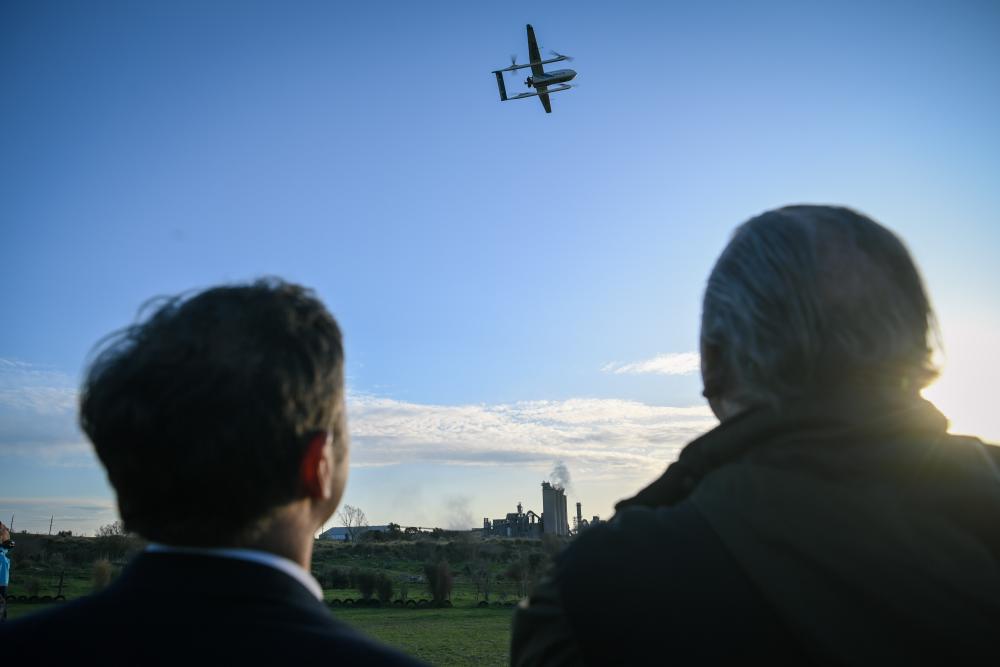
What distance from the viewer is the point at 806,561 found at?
46.1 inches

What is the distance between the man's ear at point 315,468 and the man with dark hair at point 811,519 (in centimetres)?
49

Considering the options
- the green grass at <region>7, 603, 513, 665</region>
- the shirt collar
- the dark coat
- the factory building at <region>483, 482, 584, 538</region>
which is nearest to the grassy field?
the green grass at <region>7, 603, 513, 665</region>

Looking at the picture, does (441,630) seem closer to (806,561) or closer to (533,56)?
(806,561)

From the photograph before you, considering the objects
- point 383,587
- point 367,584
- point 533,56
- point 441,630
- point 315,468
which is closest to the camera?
point 315,468

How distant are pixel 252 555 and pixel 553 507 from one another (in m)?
67.7

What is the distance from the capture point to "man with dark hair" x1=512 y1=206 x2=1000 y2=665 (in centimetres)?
113

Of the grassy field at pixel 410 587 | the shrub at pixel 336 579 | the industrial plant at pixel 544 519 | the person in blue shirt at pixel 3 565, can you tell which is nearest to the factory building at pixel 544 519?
the industrial plant at pixel 544 519

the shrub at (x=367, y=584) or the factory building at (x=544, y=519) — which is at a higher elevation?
the shrub at (x=367, y=584)

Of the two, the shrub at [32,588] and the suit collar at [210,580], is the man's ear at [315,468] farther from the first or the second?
the shrub at [32,588]

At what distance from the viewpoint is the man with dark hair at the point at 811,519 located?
113 cm

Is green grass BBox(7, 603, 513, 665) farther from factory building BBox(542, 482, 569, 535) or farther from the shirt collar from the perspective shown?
factory building BBox(542, 482, 569, 535)

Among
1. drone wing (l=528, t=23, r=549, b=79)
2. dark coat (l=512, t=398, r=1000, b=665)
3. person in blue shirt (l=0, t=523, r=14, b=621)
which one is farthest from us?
drone wing (l=528, t=23, r=549, b=79)

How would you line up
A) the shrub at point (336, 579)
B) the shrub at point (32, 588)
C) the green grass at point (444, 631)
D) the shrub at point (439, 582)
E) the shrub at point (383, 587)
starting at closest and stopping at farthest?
the green grass at point (444, 631)
the shrub at point (32, 588)
the shrub at point (439, 582)
the shrub at point (383, 587)
the shrub at point (336, 579)

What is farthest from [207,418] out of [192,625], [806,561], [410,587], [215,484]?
[410,587]
